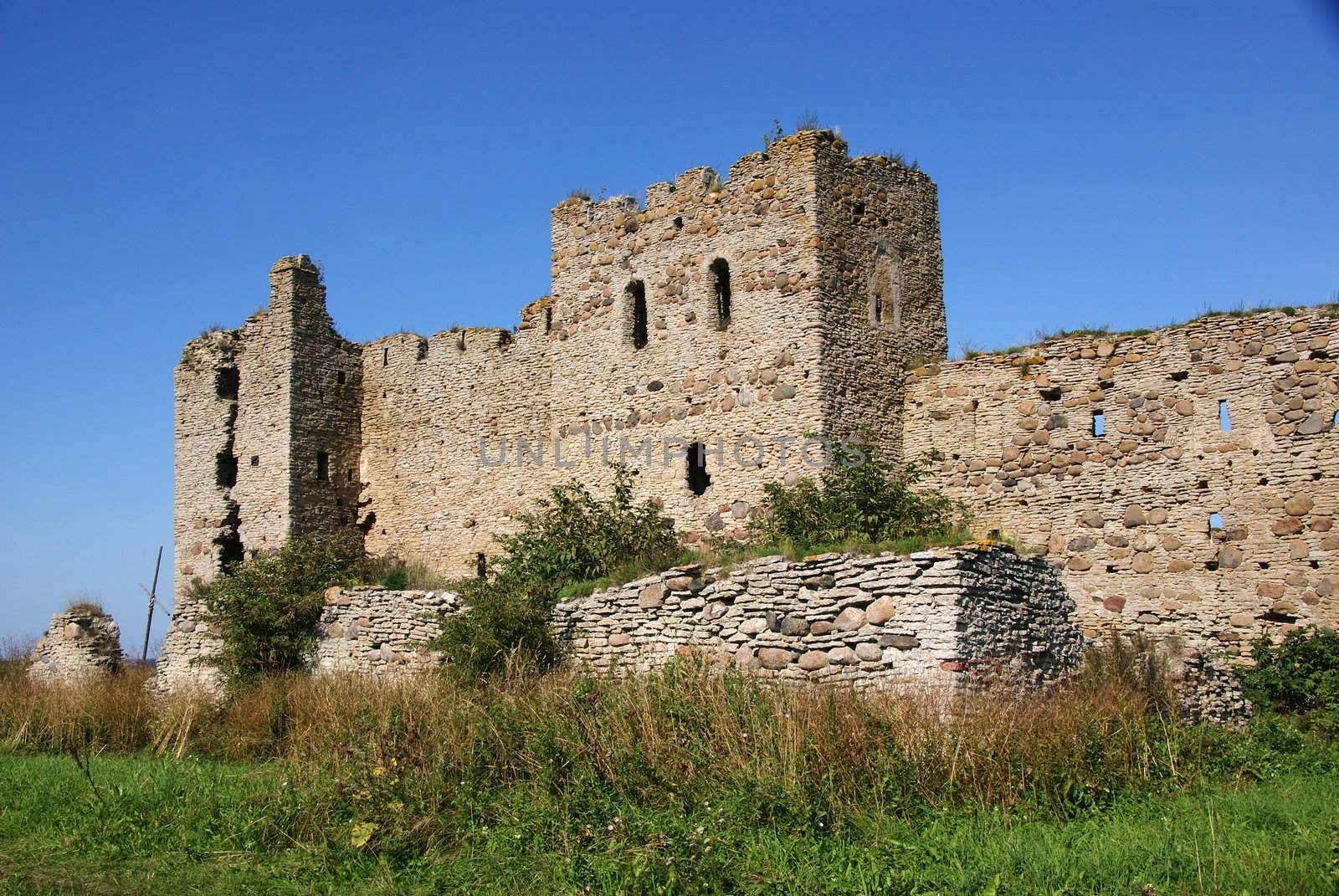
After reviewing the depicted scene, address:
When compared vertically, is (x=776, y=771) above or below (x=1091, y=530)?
below

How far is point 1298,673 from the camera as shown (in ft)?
47.1

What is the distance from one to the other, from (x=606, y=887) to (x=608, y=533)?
29.1 ft

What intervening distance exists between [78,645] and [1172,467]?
61.1 ft

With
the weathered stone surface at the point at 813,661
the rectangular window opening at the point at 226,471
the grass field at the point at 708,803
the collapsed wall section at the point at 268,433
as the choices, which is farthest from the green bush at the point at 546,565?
the rectangular window opening at the point at 226,471

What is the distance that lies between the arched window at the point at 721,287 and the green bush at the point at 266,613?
691 centimetres

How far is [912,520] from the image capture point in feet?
50.4

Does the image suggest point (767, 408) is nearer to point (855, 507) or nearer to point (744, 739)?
point (855, 507)

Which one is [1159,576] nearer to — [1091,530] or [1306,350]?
[1091,530]

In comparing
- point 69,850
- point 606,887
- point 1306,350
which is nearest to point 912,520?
point 1306,350

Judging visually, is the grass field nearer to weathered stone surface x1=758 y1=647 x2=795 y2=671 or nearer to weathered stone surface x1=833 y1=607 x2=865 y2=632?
weathered stone surface x1=758 y1=647 x2=795 y2=671

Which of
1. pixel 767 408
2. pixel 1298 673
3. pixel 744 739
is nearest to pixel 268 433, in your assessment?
pixel 767 408

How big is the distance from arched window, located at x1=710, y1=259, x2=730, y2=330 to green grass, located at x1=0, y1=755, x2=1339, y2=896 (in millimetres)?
9364

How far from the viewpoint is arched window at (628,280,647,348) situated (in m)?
19.7

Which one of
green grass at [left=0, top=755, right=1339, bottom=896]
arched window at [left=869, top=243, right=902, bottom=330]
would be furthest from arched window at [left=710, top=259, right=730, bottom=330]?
green grass at [left=0, top=755, right=1339, bottom=896]
